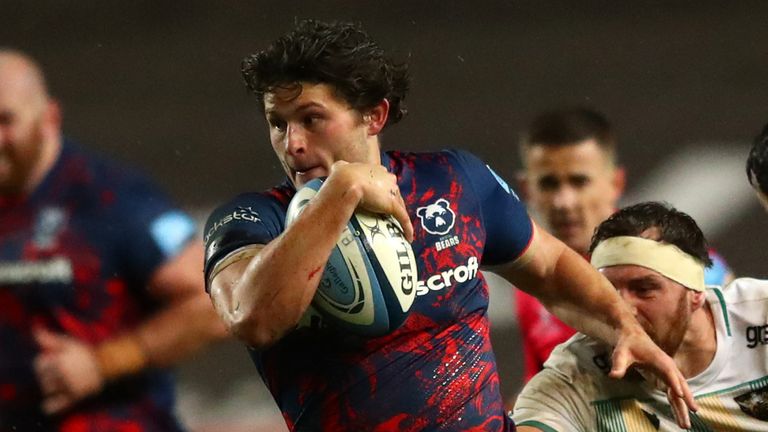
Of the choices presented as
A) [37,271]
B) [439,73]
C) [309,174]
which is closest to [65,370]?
[37,271]

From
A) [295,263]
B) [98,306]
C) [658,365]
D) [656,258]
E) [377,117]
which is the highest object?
[377,117]

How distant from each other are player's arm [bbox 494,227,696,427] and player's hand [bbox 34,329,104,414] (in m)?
1.10

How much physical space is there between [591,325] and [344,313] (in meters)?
0.82

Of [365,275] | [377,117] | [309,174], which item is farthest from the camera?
[377,117]

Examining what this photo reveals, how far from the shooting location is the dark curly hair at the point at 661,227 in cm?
366

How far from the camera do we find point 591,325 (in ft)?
11.3

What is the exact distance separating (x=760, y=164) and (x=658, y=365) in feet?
2.21

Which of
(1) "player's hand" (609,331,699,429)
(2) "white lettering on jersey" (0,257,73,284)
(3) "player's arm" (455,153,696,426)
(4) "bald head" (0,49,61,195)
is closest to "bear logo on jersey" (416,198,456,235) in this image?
(3) "player's arm" (455,153,696,426)

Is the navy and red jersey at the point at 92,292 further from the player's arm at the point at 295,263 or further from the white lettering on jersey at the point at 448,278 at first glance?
the player's arm at the point at 295,263

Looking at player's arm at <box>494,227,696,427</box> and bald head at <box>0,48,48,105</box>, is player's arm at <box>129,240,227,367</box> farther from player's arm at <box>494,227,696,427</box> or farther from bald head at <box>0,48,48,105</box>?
player's arm at <box>494,227,696,427</box>

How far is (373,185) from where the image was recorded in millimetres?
2783

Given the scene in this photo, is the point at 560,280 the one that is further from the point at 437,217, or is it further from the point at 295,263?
the point at 295,263

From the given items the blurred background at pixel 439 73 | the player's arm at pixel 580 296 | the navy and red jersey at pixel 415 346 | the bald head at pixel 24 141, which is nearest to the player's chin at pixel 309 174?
the navy and red jersey at pixel 415 346

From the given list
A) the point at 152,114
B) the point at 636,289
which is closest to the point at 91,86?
the point at 152,114
